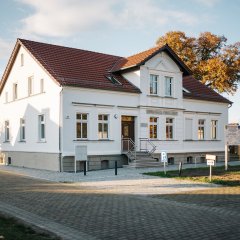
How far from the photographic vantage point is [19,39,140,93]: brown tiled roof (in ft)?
85.9

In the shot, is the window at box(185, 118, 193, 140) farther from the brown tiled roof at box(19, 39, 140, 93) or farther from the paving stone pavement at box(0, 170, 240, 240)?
the paving stone pavement at box(0, 170, 240, 240)

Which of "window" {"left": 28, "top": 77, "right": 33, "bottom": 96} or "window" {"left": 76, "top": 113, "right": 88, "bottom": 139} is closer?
"window" {"left": 76, "top": 113, "right": 88, "bottom": 139}

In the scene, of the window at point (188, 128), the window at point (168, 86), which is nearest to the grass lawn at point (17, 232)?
the window at point (168, 86)

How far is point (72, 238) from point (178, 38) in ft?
136

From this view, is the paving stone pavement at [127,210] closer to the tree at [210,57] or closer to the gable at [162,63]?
the gable at [162,63]

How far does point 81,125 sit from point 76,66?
4.64 meters

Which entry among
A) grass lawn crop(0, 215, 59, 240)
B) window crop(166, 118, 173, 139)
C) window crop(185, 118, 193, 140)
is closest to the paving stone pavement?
grass lawn crop(0, 215, 59, 240)

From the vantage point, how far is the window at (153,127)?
29.8 meters

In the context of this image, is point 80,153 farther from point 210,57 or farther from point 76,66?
point 210,57

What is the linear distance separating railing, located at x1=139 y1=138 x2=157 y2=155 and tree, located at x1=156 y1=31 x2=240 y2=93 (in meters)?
18.9

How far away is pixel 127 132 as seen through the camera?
2869cm

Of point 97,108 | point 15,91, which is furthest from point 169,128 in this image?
point 15,91

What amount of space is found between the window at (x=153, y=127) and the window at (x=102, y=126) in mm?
3946

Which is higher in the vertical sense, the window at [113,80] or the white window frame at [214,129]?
the window at [113,80]
